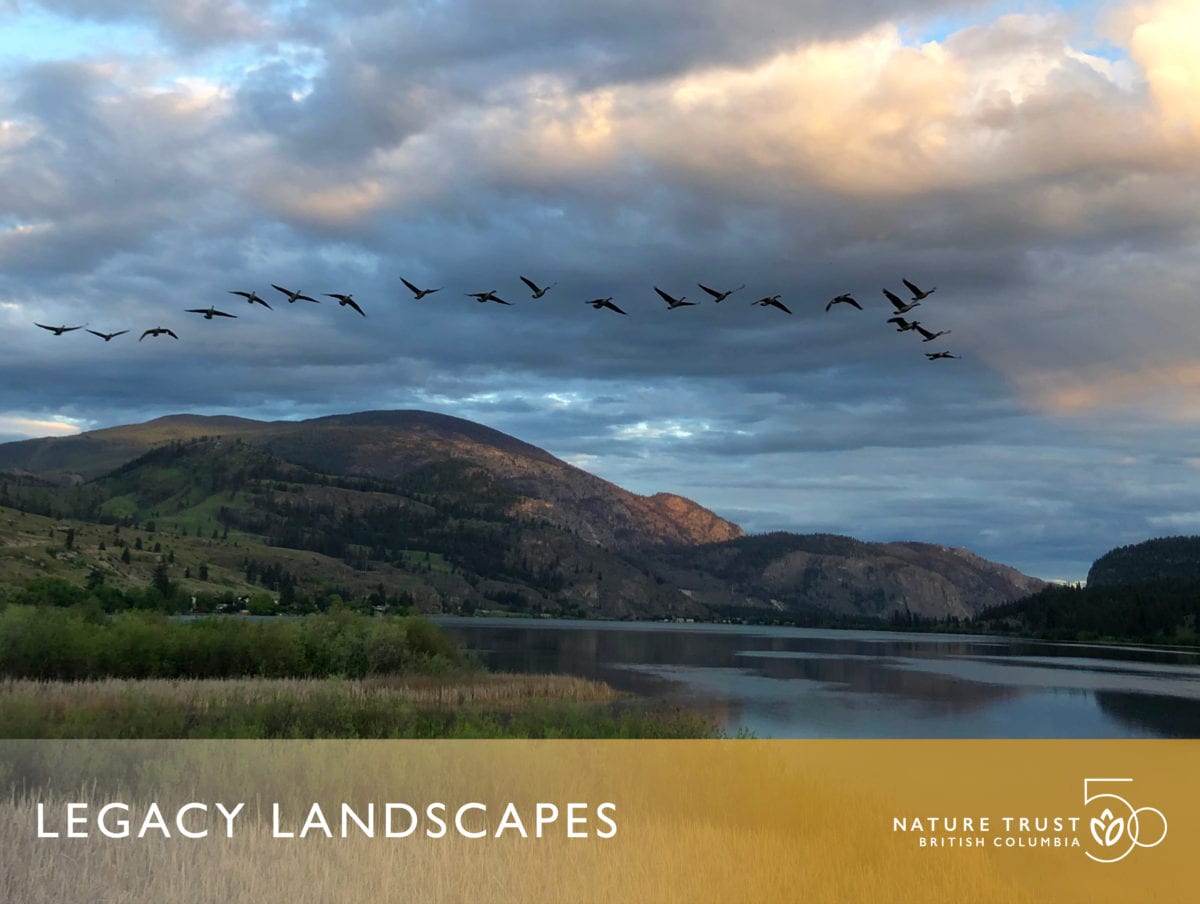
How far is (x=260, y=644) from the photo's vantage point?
83.9 metres

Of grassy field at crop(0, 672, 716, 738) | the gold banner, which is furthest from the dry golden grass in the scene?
grassy field at crop(0, 672, 716, 738)

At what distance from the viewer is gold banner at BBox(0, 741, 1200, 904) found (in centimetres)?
2115

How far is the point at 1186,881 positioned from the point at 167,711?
39088 mm

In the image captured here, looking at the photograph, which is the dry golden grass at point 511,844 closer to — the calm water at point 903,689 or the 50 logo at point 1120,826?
the 50 logo at point 1120,826

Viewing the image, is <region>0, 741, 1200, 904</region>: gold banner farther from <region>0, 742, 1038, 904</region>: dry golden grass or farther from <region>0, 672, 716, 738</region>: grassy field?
<region>0, 672, 716, 738</region>: grassy field

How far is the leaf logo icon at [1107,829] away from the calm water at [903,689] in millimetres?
25695

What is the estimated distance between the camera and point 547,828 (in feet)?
95.7

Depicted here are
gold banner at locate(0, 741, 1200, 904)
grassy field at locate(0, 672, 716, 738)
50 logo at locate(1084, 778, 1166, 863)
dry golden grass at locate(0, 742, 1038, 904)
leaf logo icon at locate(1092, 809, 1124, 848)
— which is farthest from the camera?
grassy field at locate(0, 672, 716, 738)

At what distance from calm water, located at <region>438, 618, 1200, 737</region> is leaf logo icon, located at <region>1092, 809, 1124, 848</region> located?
2570 centimetres

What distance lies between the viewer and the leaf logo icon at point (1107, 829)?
128 feet

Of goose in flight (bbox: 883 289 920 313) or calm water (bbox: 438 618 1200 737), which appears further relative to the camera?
calm water (bbox: 438 618 1200 737)

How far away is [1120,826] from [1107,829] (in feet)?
5.62

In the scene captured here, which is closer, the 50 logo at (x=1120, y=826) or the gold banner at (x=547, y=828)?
the gold banner at (x=547, y=828)

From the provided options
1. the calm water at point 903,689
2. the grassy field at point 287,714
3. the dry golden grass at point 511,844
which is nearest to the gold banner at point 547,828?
the dry golden grass at point 511,844
